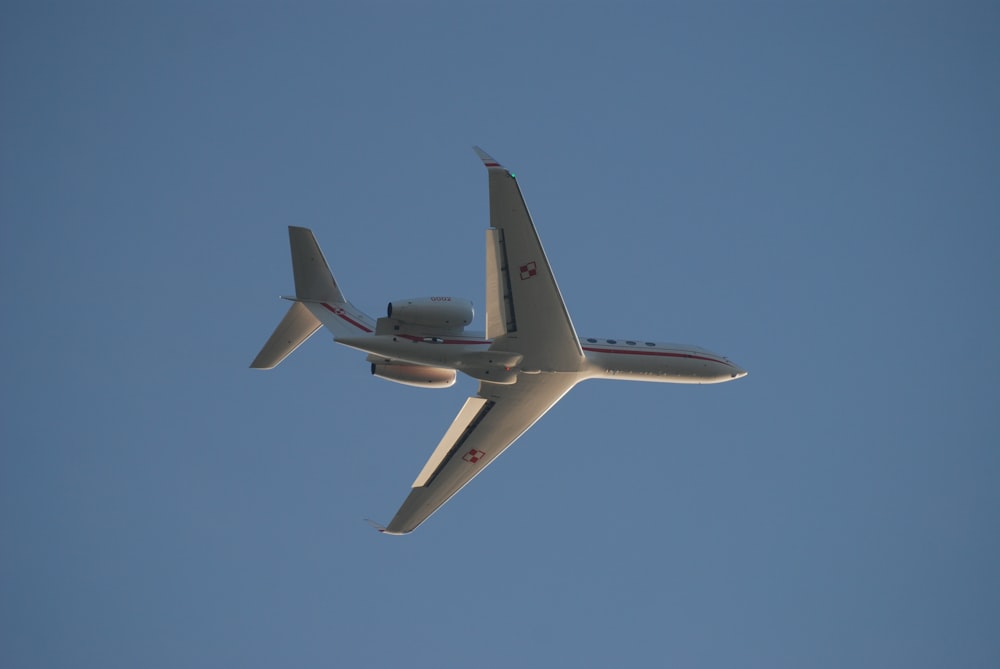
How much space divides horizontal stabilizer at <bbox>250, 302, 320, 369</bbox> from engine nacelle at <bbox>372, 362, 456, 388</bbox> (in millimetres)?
3736

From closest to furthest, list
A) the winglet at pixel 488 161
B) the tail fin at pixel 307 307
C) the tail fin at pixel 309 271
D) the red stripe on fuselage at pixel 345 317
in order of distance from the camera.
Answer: the winglet at pixel 488 161, the red stripe on fuselage at pixel 345 317, the tail fin at pixel 307 307, the tail fin at pixel 309 271

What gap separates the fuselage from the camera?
31.1 metres

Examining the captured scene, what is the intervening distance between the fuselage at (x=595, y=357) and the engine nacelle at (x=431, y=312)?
0.49 meters

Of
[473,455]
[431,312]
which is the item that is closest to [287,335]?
[431,312]

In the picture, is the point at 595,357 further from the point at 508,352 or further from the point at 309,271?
the point at 309,271

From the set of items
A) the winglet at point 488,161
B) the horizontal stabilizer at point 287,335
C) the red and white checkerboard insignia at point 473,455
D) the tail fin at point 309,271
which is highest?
the winglet at point 488,161

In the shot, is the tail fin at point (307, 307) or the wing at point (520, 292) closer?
the wing at point (520, 292)

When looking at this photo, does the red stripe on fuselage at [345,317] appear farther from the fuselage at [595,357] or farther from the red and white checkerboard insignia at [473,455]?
the red and white checkerboard insignia at [473,455]

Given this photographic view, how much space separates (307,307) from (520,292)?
31.1 feet

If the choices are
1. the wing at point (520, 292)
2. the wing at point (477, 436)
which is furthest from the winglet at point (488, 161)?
the wing at point (477, 436)

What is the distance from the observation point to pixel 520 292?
29.5m

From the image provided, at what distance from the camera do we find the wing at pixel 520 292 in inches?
1096

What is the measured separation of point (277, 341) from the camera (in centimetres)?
3491

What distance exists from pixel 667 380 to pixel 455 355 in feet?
25.2
